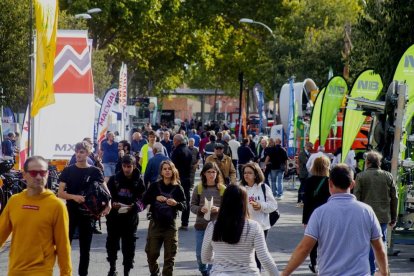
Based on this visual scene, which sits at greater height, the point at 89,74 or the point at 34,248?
the point at 89,74

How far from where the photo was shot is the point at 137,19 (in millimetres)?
57469

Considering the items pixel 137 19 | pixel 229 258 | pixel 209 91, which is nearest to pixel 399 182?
pixel 229 258

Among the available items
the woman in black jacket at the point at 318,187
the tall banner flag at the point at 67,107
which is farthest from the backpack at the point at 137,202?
the tall banner flag at the point at 67,107

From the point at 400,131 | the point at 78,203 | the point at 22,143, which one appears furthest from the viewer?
the point at 22,143

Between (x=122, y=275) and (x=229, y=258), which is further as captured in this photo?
(x=122, y=275)

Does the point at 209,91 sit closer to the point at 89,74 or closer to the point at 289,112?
the point at 289,112

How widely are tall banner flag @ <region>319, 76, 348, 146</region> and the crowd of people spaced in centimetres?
394

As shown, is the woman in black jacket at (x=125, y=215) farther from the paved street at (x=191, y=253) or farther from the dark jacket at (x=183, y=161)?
the dark jacket at (x=183, y=161)

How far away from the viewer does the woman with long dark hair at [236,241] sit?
326 inches

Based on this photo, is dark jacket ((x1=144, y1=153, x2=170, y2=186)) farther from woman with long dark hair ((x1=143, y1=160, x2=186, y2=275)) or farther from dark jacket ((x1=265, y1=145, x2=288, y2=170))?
dark jacket ((x1=265, y1=145, x2=288, y2=170))

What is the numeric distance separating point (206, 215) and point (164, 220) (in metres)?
1.17

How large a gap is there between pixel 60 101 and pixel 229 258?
9.67m

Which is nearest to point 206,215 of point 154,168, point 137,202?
point 137,202

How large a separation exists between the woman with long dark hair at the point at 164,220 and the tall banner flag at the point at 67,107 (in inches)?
143
